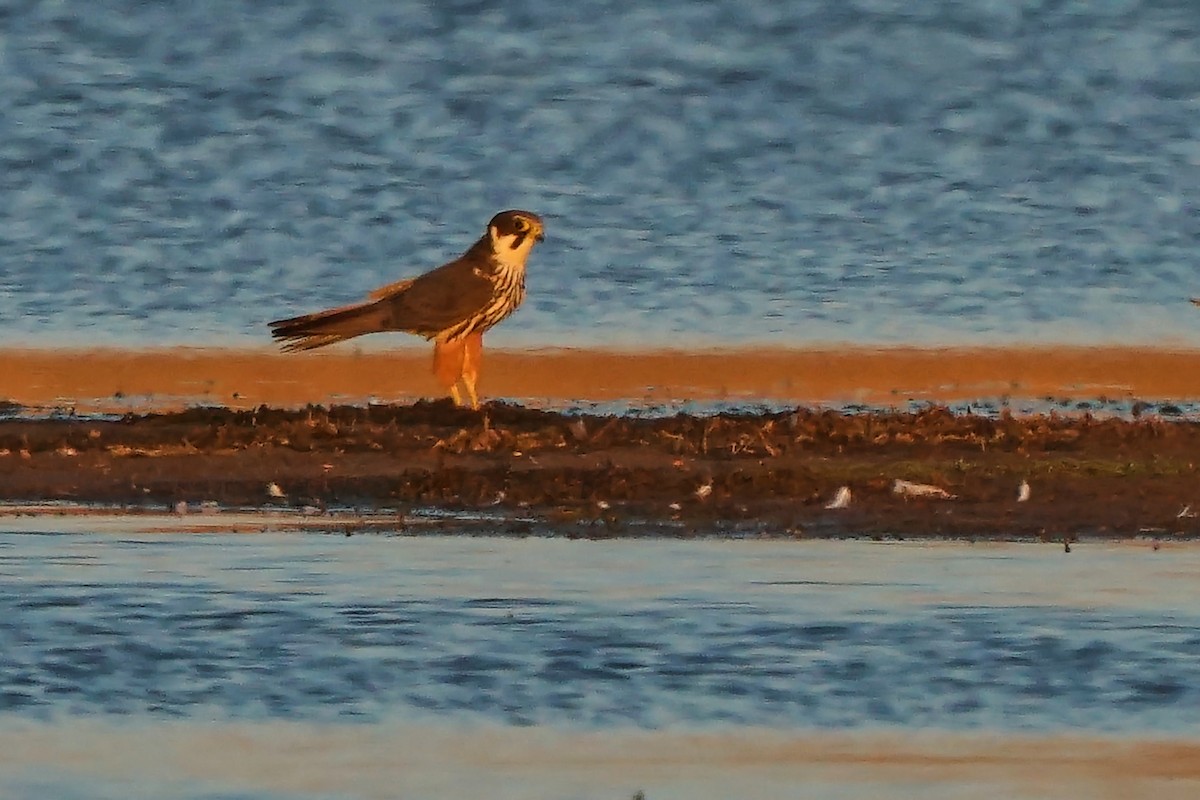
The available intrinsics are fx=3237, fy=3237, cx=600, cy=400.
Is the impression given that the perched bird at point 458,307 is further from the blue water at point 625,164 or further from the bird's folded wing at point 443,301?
the blue water at point 625,164

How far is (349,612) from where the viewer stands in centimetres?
993

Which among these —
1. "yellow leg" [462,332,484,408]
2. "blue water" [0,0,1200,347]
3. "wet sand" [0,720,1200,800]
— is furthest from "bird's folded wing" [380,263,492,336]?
"wet sand" [0,720,1200,800]

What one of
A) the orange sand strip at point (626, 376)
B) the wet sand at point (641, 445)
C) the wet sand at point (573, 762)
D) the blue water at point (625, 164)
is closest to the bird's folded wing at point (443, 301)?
the wet sand at point (641, 445)

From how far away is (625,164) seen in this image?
74.2ft

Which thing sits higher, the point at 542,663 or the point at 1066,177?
the point at 1066,177

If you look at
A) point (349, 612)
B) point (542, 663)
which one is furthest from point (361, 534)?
point (542, 663)

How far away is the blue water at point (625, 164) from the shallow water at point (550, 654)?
7.18 metres

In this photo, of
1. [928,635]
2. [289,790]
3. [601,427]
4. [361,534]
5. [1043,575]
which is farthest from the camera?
[601,427]

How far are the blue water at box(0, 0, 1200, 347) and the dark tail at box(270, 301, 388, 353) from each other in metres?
2.39

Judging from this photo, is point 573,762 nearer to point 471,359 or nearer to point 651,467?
point 651,467

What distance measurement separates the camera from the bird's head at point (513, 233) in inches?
610

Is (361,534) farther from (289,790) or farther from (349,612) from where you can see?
(289,790)

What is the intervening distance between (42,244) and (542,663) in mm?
12149

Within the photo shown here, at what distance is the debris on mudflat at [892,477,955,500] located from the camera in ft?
41.4
